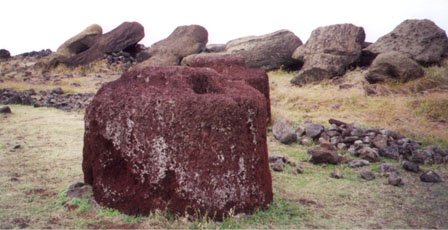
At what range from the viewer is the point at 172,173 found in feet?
12.6

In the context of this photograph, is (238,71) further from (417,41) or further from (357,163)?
(417,41)

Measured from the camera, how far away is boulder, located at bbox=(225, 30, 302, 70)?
15750 mm

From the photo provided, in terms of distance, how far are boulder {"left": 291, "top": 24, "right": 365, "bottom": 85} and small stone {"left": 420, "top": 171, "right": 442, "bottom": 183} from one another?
794cm

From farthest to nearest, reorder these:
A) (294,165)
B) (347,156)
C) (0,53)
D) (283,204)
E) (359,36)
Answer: (0,53) → (359,36) → (347,156) → (294,165) → (283,204)

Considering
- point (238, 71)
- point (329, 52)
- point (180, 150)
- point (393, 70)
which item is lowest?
point (180, 150)

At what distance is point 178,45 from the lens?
18.5m

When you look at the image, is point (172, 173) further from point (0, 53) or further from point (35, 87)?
point (0, 53)

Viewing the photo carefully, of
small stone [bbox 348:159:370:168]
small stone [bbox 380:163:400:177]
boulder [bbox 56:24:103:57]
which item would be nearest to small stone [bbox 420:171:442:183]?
small stone [bbox 380:163:400:177]

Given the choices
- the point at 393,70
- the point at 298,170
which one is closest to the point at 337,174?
the point at 298,170

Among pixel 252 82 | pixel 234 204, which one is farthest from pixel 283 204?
pixel 252 82

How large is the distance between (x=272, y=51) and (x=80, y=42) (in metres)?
9.33

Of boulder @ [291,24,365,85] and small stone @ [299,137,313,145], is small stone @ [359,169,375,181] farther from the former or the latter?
boulder @ [291,24,365,85]

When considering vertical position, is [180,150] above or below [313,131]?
above

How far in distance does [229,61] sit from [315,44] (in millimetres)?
6065
